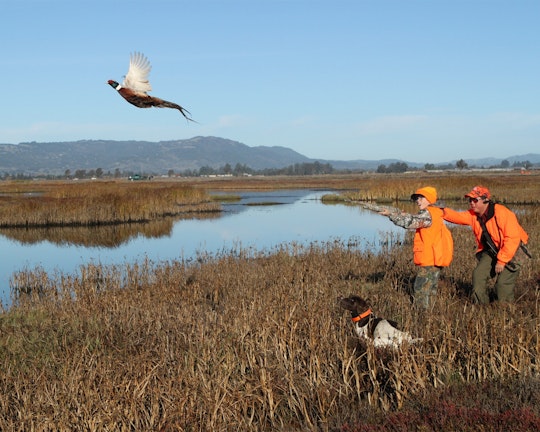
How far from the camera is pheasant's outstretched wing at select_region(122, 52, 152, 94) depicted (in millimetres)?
5902

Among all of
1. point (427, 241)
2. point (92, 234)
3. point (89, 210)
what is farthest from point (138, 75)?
point (89, 210)

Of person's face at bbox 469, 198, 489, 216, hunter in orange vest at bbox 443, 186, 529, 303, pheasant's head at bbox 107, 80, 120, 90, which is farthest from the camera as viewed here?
person's face at bbox 469, 198, 489, 216

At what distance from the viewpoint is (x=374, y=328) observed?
6.51 m

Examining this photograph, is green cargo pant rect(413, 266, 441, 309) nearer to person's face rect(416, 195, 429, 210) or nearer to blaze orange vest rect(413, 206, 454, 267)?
blaze orange vest rect(413, 206, 454, 267)

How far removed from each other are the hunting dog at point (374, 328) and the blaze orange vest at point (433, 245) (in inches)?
55.9

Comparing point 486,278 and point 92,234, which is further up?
point 486,278

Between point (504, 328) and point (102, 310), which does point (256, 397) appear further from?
point (102, 310)

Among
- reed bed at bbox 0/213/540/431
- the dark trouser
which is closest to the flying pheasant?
reed bed at bbox 0/213/540/431

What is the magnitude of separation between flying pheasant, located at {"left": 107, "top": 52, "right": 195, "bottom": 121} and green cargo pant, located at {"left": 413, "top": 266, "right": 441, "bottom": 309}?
13.8ft

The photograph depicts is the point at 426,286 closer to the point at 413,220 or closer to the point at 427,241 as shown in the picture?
the point at 427,241

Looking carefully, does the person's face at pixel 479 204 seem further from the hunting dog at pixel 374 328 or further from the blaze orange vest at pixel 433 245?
the hunting dog at pixel 374 328

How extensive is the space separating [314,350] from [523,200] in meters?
32.3

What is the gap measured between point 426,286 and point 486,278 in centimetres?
99

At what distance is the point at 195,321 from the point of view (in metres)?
8.28
